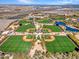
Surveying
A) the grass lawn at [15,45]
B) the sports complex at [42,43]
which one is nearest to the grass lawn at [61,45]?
the sports complex at [42,43]

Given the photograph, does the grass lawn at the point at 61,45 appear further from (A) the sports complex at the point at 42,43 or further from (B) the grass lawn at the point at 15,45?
(B) the grass lawn at the point at 15,45

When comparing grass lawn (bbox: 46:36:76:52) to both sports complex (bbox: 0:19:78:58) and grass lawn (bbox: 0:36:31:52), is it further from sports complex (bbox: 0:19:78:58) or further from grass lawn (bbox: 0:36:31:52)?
grass lawn (bbox: 0:36:31:52)

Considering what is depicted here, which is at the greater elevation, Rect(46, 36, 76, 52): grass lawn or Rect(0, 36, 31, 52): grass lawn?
Rect(0, 36, 31, 52): grass lawn

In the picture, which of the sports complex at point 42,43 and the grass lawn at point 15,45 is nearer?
the grass lawn at point 15,45

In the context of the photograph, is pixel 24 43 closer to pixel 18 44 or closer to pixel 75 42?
pixel 18 44

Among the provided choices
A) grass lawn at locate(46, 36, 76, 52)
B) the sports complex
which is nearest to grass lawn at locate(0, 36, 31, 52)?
the sports complex

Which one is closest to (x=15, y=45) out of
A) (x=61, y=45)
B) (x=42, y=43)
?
(x=42, y=43)

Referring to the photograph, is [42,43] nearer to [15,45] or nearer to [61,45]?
[61,45]
